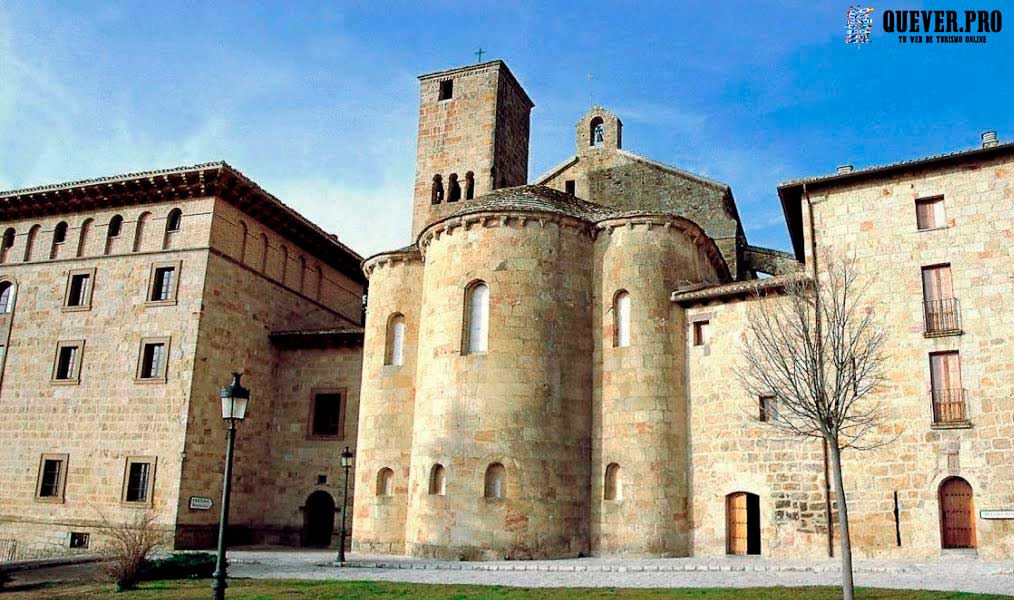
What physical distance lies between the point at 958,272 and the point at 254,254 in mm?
22096

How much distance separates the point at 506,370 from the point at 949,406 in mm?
10534

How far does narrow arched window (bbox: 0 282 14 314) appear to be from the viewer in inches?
1178

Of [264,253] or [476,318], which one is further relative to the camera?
[264,253]

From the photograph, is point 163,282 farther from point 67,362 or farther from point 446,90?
point 446,90

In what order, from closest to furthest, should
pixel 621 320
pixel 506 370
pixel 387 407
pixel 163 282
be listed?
pixel 506 370 → pixel 621 320 → pixel 387 407 → pixel 163 282

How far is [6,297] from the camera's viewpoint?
30.3 meters

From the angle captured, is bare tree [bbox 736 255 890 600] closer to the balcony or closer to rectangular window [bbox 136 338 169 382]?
the balcony

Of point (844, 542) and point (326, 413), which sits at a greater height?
point (326, 413)

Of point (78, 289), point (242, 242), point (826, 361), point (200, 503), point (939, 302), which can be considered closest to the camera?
point (826, 361)

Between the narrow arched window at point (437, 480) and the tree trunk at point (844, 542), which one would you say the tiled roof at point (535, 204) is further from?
the tree trunk at point (844, 542)

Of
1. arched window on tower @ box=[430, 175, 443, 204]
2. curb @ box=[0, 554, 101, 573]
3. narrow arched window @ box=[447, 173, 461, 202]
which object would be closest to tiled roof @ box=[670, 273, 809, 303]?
narrow arched window @ box=[447, 173, 461, 202]

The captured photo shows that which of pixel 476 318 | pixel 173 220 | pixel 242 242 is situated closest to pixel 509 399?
pixel 476 318

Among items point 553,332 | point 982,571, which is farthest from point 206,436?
point 982,571

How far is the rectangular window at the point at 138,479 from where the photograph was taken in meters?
25.7
